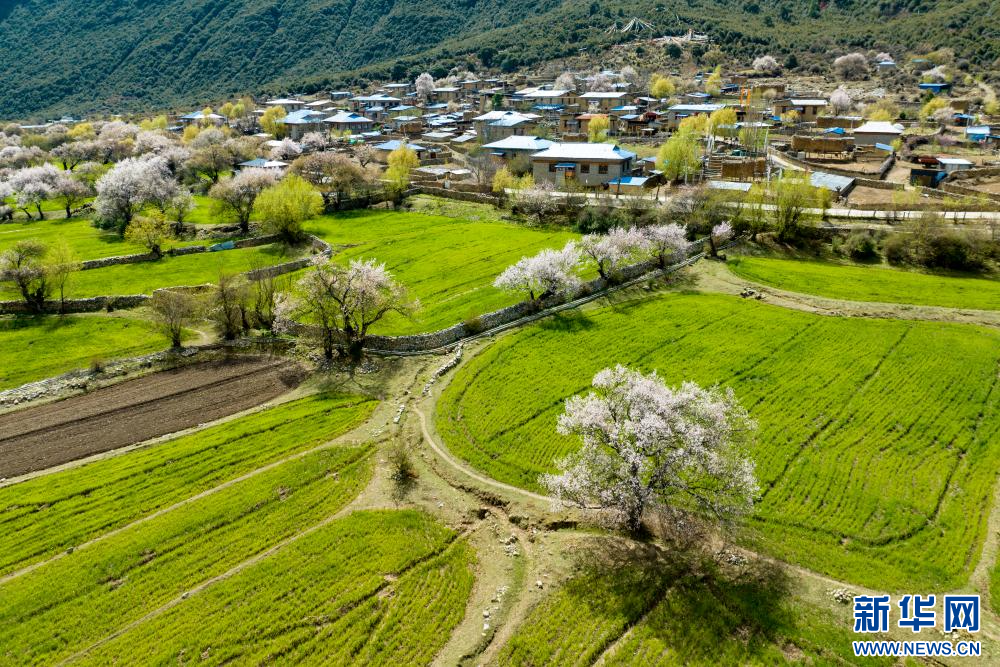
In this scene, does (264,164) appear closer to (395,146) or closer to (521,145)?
(395,146)

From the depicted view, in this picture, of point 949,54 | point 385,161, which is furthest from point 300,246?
point 949,54

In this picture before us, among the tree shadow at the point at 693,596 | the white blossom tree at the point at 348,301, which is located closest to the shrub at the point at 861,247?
the white blossom tree at the point at 348,301

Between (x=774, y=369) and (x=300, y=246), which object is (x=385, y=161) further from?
(x=774, y=369)

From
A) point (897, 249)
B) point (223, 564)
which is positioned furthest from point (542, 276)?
point (897, 249)

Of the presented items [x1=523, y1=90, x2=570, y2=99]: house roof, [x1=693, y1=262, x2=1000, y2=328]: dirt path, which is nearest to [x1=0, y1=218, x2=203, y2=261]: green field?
[x1=693, y1=262, x2=1000, y2=328]: dirt path

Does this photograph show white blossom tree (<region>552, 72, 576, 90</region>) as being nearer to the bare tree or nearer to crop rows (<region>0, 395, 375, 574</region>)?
the bare tree

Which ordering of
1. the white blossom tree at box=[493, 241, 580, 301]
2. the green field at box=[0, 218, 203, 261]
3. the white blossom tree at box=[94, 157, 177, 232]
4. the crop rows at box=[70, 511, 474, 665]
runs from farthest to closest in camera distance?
the white blossom tree at box=[94, 157, 177, 232] → the green field at box=[0, 218, 203, 261] → the white blossom tree at box=[493, 241, 580, 301] → the crop rows at box=[70, 511, 474, 665]

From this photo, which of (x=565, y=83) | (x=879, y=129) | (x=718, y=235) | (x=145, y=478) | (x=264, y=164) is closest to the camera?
(x=145, y=478)

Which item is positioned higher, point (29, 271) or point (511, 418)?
point (29, 271)
